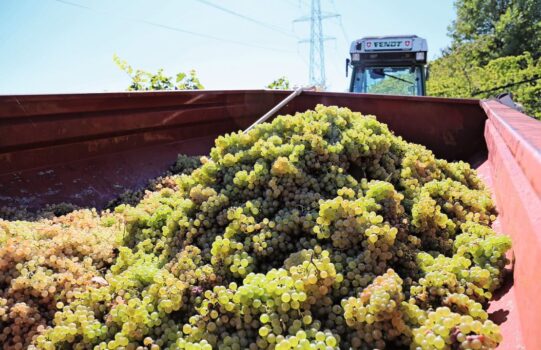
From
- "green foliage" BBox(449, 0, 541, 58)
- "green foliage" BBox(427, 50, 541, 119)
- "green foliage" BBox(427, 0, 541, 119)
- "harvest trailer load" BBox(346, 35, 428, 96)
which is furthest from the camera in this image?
"green foliage" BBox(449, 0, 541, 58)

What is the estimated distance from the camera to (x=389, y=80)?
6.88 m

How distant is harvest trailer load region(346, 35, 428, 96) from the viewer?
6570 millimetres

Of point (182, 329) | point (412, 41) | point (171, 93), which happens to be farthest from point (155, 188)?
point (412, 41)

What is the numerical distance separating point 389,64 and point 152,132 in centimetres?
458

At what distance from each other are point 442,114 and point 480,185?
1.02m

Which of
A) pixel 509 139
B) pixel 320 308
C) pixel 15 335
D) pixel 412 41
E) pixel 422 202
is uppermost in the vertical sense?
pixel 412 41

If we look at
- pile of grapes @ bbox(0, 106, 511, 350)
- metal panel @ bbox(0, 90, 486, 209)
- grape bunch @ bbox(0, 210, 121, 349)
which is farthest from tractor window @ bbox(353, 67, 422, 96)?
grape bunch @ bbox(0, 210, 121, 349)

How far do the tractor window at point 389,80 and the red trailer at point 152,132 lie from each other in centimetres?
332

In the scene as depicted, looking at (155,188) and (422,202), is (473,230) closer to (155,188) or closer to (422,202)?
(422,202)

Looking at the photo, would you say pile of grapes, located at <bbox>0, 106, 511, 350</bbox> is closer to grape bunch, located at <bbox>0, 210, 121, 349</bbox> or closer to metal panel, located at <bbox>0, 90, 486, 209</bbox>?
grape bunch, located at <bbox>0, 210, 121, 349</bbox>

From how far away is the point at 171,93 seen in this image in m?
3.29

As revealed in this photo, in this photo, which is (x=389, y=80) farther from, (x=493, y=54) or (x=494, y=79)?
Result: (x=493, y=54)

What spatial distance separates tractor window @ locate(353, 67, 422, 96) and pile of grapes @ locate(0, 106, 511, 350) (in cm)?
469

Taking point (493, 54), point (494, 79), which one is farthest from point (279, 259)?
point (493, 54)
